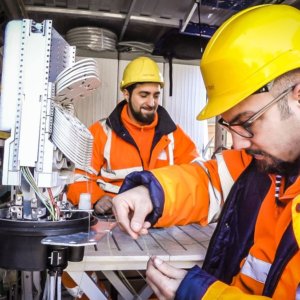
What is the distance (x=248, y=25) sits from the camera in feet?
3.60

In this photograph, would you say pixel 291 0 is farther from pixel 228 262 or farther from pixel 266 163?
pixel 228 262

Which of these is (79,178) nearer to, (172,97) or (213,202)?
(213,202)

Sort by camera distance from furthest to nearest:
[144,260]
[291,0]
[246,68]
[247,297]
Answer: [291,0]
[144,260]
[246,68]
[247,297]

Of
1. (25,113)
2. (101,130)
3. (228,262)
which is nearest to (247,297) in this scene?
(228,262)

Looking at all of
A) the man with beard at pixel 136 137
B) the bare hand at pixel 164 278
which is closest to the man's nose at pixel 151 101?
the man with beard at pixel 136 137

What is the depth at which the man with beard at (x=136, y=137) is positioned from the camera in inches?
113

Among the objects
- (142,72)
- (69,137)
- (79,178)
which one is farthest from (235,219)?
(142,72)

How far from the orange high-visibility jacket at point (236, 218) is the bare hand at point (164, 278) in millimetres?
41

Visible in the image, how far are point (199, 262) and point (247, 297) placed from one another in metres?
0.63

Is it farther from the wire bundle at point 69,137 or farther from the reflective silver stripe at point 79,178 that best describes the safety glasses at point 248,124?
the reflective silver stripe at point 79,178

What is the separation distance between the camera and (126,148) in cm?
290

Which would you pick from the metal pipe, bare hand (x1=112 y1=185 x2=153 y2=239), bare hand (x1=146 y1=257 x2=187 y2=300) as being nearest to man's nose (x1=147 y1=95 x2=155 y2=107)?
the metal pipe

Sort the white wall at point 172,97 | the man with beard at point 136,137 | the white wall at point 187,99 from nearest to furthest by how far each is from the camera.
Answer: the man with beard at point 136,137, the white wall at point 172,97, the white wall at point 187,99

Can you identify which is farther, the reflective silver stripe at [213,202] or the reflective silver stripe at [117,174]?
the reflective silver stripe at [117,174]
